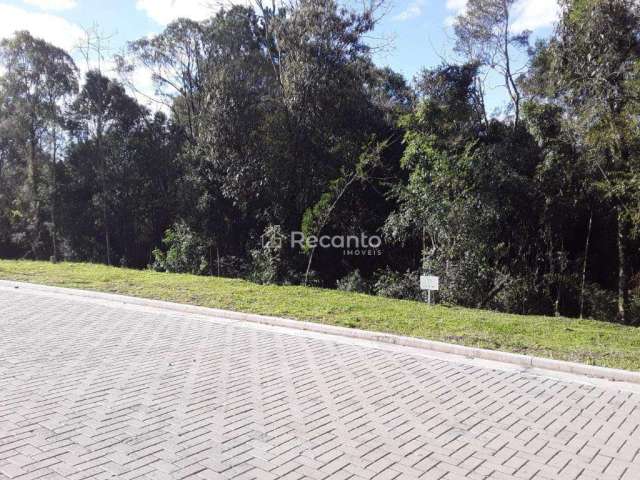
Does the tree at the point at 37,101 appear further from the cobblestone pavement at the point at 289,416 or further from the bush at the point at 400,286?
the cobblestone pavement at the point at 289,416

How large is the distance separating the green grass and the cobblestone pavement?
112 cm

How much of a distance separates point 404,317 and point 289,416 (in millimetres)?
5062

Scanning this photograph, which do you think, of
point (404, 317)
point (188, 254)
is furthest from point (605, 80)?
point (188, 254)

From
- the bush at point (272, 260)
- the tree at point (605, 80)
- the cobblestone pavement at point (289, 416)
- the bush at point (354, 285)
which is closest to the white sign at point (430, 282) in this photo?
the cobblestone pavement at point (289, 416)

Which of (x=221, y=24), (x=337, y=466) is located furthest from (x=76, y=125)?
(x=337, y=466)

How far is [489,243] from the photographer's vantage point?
45.3ft

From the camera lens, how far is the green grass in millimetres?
7410

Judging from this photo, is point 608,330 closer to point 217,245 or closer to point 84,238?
point 217,245

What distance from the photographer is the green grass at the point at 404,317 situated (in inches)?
292

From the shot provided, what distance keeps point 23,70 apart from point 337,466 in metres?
29.5

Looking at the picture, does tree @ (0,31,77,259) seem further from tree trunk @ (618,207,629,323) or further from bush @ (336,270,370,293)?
tree trunk @ (618,207,629,323)

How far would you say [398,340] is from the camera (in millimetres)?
7879

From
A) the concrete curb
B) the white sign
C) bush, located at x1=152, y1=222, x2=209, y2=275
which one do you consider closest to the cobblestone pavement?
the concrete curb

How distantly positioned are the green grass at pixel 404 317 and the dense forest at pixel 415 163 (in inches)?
119
